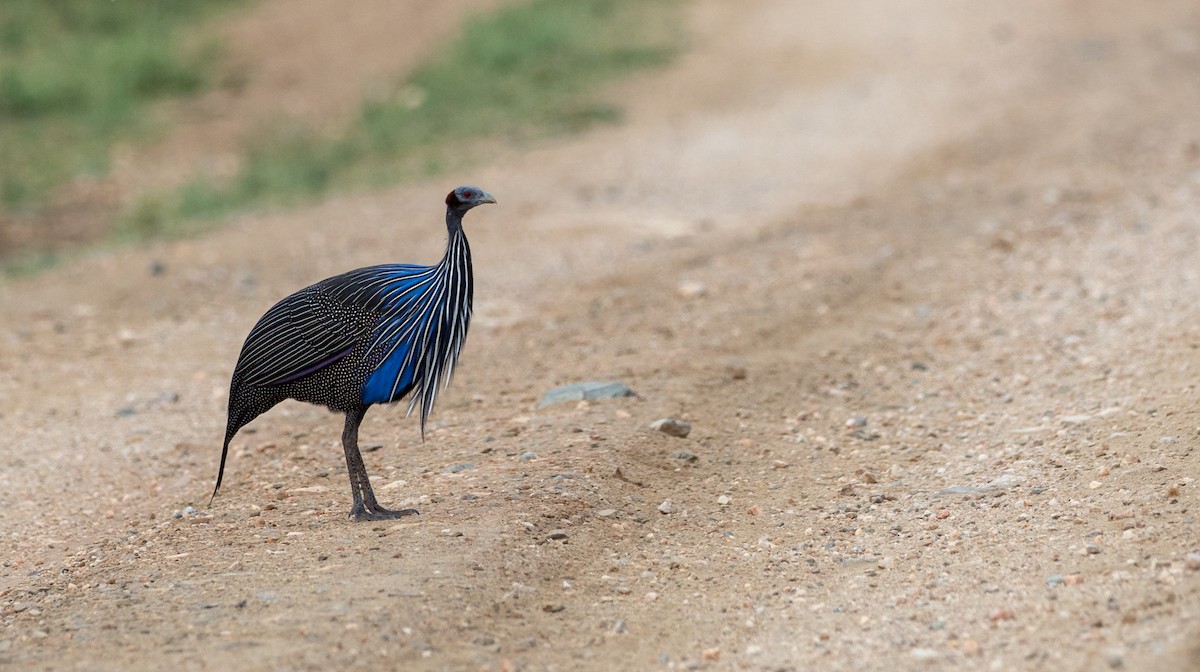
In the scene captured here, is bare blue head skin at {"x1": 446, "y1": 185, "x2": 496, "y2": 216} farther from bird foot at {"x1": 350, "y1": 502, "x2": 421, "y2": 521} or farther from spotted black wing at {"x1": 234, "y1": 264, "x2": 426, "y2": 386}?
bird foot at {"x1": 350, "y1": 502, "x2": 421, "y2": 521}

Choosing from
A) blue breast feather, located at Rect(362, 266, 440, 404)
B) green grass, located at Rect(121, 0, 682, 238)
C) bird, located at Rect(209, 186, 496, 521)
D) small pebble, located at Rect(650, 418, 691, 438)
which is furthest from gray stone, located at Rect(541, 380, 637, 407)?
green grass, located at Rect(121, 0, 682, 238)

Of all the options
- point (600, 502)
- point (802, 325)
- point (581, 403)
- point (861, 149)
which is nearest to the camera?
point (600, 502)

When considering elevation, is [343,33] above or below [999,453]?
above

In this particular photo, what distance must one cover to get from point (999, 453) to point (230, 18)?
13.5 m

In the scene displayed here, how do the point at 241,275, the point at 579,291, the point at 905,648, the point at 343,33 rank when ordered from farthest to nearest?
the point at 343,33 → the point at 241,275 → the point at 579,291 → the point at 905,648

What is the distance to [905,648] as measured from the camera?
382 centimetres

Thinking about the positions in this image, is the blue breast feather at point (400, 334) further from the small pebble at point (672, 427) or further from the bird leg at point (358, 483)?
the small pebble at point (672, 427)

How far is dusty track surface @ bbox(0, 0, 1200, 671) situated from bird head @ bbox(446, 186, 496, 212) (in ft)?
3.24

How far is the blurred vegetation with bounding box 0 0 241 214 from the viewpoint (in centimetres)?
1255

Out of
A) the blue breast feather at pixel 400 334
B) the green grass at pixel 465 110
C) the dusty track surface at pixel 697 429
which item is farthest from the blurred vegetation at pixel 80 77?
the blue breast feather at pixel 400 334

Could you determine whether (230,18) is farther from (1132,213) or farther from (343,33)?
(1132,213)

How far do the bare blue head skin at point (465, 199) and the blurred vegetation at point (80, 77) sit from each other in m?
7.71

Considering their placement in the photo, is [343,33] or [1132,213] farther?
[343,33]

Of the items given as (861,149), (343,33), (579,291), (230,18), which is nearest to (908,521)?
(579,291)
